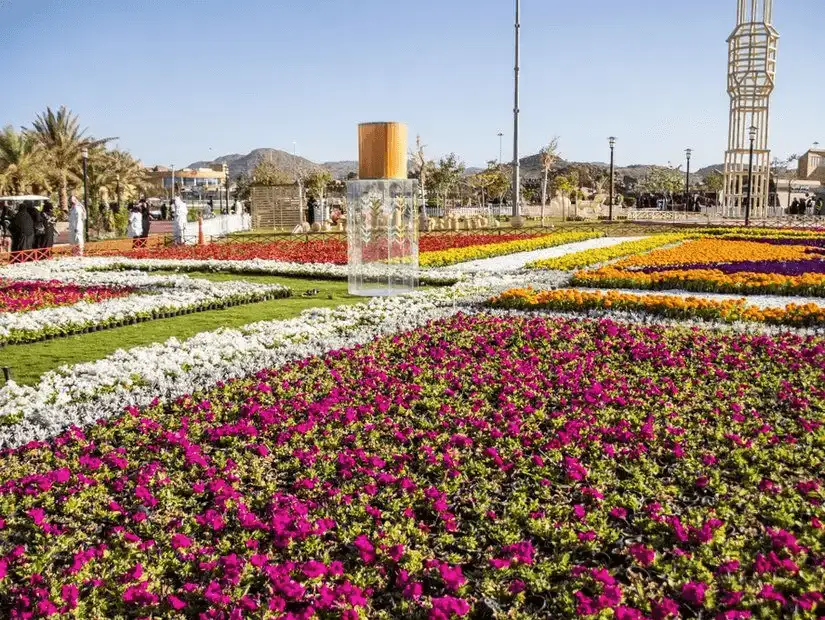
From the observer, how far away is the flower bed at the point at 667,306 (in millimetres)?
9125

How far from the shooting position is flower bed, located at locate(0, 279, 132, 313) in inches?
416

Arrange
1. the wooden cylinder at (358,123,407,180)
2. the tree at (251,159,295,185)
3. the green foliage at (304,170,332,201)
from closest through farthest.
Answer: the wooden cylinder at (358,123,407,180), the green foliage at (304,170,332,201), the tree at (251,159,295,185)

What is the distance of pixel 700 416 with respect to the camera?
218 inches

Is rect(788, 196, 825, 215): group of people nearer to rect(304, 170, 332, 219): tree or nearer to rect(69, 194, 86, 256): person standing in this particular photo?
rect(304, 170, 332, 219): tree

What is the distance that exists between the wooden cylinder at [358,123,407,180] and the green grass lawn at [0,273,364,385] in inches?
80.5

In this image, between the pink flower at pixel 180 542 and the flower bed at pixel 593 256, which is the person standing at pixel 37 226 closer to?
the flower bed at pixel 593 256

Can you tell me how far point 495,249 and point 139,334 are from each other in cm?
1191

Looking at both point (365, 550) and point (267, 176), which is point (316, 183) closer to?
point (267, 176)

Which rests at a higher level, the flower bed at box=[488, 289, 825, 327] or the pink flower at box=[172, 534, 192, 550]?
the flower bed at box=[488, 289, 825, 327]

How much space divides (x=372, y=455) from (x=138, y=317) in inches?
245

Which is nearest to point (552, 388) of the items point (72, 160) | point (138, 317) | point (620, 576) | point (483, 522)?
point (483, 522)

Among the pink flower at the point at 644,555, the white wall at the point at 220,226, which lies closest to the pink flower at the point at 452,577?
the pink flower at the point at 644,555

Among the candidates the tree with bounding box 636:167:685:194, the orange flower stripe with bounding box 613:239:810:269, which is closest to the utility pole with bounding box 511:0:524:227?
the orange flower stripe with bounding box 613:239:810:269

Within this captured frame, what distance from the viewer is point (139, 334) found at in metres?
9.05
